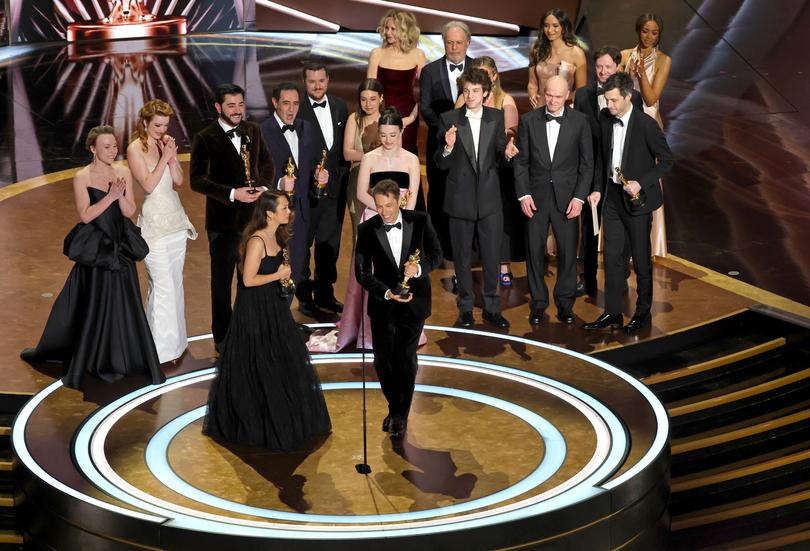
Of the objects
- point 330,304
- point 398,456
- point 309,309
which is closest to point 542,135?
point 330,304

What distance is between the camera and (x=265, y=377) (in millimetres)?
6805

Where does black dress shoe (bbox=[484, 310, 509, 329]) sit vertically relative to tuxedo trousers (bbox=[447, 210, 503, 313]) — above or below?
below

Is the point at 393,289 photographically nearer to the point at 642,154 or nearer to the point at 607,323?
the point at 607,323

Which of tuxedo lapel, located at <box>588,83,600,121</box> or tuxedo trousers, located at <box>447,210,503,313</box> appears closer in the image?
tuxedo trousers, located at <box>447,210,503,313</box>

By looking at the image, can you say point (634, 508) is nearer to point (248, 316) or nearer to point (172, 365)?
point (248, 316)

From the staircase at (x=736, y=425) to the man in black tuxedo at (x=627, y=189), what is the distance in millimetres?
408

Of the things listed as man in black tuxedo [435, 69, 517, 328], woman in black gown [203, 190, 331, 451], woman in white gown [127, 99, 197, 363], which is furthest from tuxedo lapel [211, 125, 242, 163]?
man in black tuxedo [435, 69, 517, 328]

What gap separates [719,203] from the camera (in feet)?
37.8

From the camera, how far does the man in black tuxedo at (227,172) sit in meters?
7.86

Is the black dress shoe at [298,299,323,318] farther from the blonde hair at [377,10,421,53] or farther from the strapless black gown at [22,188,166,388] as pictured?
→ the blonde hair at [377,10,421,53]

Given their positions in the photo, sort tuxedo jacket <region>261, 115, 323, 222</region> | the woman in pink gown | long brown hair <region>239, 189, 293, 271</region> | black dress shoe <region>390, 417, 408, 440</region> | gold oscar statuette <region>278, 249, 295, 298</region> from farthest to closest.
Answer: tuxedo jacket <region>261, 115, 323, 222</region> → the woman in pink gown → black dress shoe <region>390, 417, 408, 440</region> → gold oscar statuette <region>278, 249, 295, 298</region> → long brown hair <region>239, 189, 293, 271</region>

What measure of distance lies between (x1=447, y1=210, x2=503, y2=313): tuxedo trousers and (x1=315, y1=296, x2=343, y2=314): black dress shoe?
2.83 ft

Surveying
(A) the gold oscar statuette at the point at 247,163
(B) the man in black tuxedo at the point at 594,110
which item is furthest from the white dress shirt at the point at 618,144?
(A) the gold oscar statuette at the point at 247,163

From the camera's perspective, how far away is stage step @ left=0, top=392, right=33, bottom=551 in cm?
663
